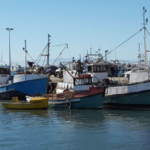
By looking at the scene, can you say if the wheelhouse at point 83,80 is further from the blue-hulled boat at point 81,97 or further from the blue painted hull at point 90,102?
the blue painted hull at point 90,102

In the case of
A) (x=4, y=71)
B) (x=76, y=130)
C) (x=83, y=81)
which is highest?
(x=4, y=71)

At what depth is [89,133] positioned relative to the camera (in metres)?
19.2

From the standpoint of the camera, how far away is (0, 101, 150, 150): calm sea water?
16.6 meters

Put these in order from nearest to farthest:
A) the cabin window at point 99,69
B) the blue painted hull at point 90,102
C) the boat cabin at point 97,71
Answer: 1. the blue painted hull at point 90,102
2. the boat cabin at point 97,71
3. the cabin window at point 99,69

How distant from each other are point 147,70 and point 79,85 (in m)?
7.37

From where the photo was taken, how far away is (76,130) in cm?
2030

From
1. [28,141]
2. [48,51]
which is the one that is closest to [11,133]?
[28,141]

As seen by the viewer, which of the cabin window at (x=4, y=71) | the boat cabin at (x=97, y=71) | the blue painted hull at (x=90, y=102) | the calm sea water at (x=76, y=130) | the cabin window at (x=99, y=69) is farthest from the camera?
the cabin window at (x=4, y=71)

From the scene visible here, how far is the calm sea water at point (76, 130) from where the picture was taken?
54.5 ft

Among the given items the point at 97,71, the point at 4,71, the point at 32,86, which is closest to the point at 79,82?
the point at 97,71

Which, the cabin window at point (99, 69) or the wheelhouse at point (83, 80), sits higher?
the cabin window at point (99, 69)

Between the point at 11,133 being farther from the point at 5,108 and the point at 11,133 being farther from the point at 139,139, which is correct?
the point at 5,108

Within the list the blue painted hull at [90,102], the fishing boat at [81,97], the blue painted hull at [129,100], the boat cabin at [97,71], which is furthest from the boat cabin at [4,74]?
the blue painted hull at [129,100]

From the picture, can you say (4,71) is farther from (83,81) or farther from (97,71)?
(83,81)
